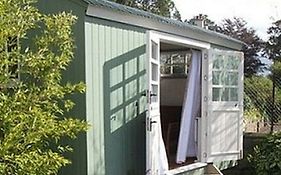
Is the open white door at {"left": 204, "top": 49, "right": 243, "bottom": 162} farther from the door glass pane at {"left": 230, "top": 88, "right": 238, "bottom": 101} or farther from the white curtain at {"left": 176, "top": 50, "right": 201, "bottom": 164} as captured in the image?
the white curtain at {"left": 176, "top": 50, "right": 201, "bottom": 164}

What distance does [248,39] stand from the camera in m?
22.9

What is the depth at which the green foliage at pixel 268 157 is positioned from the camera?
932 cm

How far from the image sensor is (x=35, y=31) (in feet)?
19.2

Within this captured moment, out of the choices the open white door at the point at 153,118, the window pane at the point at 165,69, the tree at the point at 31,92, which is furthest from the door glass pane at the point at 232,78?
the tree at the point at 31,92

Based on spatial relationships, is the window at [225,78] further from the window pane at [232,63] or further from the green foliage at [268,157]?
the green foliage at [268,157]

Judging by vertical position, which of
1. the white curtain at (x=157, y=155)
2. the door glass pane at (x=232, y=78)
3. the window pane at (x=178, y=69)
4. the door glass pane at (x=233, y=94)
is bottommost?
the white curtain at (x=157, y=155)

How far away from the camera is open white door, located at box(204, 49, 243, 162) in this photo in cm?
777

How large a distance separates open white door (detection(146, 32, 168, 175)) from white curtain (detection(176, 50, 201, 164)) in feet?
3.28

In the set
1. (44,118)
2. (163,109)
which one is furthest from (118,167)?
(163,109)

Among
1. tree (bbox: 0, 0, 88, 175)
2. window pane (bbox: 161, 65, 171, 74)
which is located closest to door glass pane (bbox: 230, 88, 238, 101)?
window pane (bbox: 161, 65, 171, 74)

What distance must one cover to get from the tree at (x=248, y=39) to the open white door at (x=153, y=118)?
47.7 ft

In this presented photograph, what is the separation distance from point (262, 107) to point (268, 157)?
304 centimetres

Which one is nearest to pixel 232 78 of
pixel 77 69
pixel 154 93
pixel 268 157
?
pixel 268 157

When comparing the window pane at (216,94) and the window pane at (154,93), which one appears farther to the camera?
the window pane at (216,94)
